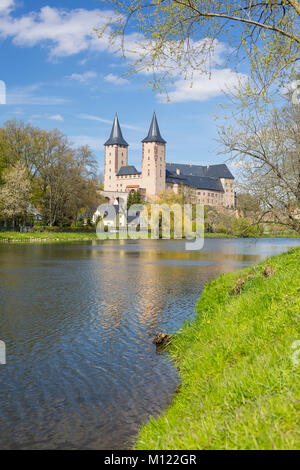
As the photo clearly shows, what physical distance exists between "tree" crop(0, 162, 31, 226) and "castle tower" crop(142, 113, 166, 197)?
9202 centimetres

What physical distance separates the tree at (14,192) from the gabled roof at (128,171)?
10456cm

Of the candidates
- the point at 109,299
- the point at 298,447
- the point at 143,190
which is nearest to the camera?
the point at 298,447

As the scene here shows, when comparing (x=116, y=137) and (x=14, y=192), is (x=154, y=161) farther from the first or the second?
(x=14, y=192)

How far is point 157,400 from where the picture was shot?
639 centimetres

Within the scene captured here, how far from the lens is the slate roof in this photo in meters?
161

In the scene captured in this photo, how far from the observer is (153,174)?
148500mm

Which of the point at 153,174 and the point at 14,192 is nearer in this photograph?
the point at 14,192

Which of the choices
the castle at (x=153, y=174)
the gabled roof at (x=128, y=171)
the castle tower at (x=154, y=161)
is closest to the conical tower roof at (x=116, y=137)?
the castle at (x=153, y=174)

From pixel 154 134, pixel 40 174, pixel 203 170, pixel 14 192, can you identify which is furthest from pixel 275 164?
pixel 203 170

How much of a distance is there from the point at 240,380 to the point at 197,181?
16666 centimetres
